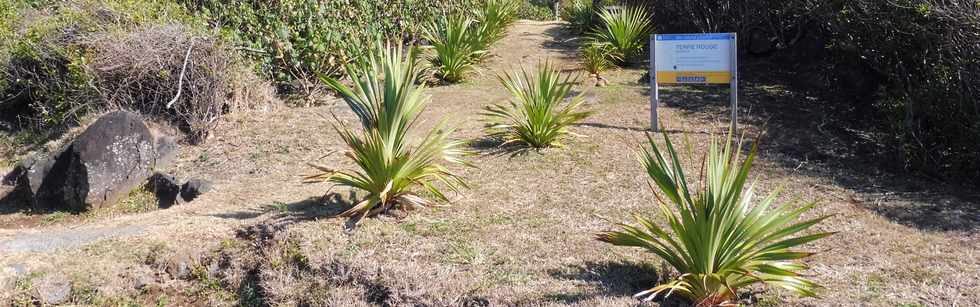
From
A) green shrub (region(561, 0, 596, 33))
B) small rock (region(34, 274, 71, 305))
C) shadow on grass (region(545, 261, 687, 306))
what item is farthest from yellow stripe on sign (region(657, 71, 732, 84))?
green shrub (region(561, 0, 596, 33))

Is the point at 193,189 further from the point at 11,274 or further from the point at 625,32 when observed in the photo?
the point at 625,32

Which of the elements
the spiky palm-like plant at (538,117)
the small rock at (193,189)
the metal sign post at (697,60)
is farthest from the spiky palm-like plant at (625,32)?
the small rock at (193,189)

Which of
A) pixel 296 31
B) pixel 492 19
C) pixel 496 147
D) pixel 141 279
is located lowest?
→ pixel 141 279

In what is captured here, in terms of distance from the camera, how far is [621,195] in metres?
6.27

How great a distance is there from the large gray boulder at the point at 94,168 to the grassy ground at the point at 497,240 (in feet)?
1.24

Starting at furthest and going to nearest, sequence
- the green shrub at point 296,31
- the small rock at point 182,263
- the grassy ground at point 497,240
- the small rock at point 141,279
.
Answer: the green shrub at point 296,31 → the small rock at point 182,263 → the small rock at point 141,279 → the grassy ground at point 497,240

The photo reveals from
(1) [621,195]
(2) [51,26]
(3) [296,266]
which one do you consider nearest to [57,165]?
(2) [51,26]

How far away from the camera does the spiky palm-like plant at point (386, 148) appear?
5742 millimetres

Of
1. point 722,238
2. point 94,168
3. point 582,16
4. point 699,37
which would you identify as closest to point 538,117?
point 699,37

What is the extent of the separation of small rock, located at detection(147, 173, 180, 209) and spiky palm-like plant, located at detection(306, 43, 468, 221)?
1.78 meters

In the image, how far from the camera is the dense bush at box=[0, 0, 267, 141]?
8.22 metres

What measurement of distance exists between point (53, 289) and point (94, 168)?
2.07 metres

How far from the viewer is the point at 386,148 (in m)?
5.78

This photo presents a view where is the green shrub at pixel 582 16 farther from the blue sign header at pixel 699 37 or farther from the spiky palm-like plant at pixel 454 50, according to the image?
the blue sign header at pixel 699 37
